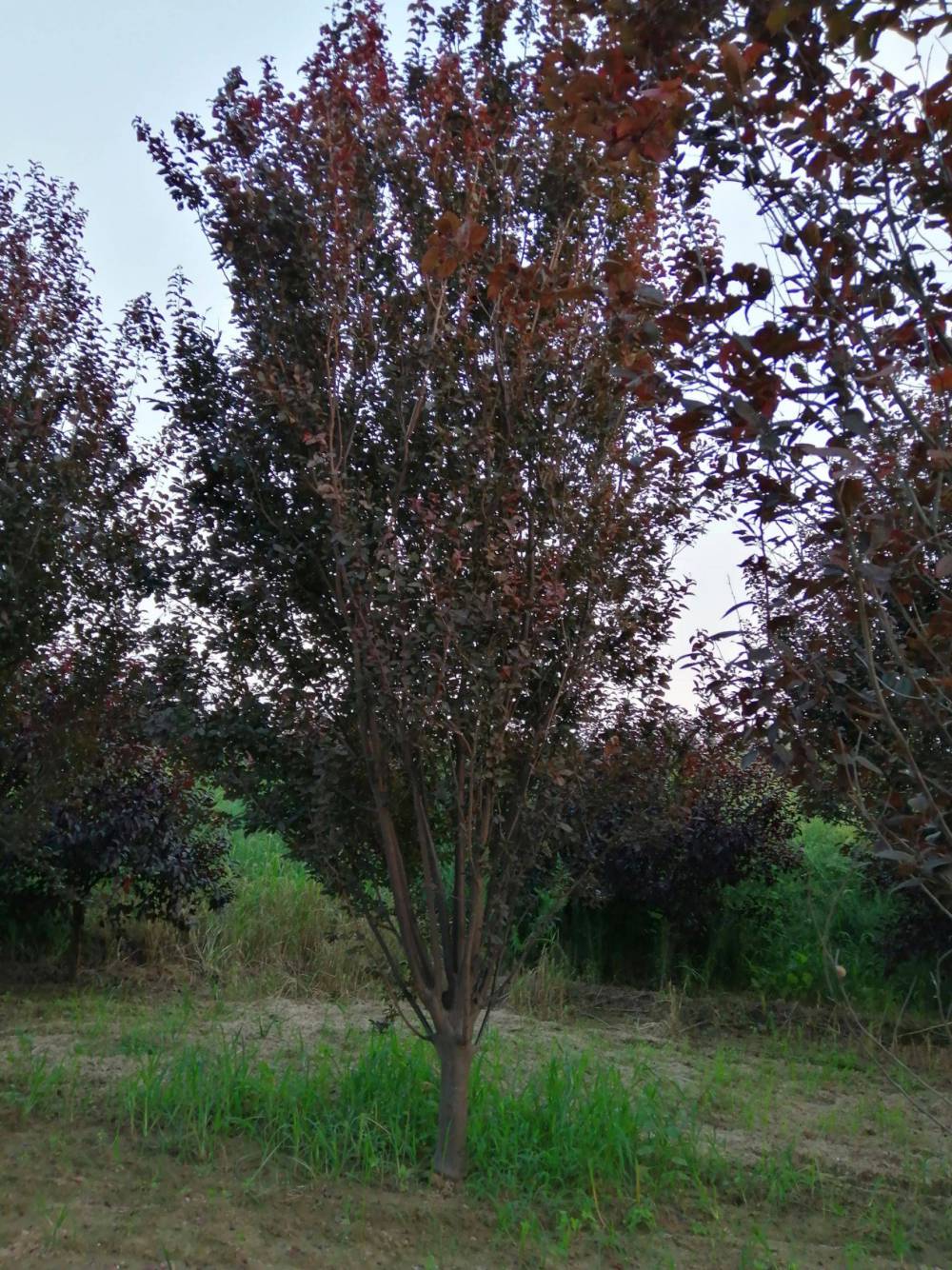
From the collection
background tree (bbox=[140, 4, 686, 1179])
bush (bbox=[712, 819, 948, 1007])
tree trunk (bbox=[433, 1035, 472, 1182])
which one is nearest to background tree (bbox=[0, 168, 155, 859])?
background tree (bbox=[140, 4, 686, 1179])

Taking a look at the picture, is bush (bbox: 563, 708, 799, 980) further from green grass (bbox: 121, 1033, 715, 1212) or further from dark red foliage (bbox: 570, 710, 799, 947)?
green grass (bbox: 121, 1033, 715, 1212)

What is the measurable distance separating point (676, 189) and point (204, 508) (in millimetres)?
2231

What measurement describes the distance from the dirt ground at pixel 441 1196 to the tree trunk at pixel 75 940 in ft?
4.90

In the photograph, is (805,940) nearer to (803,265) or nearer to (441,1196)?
(441,1196)

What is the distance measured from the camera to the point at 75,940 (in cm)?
796

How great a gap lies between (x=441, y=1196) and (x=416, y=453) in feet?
8.37

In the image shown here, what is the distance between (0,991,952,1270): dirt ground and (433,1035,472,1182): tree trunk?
115mm

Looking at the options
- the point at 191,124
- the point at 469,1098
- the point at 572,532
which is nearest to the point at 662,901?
the point at 469,1098

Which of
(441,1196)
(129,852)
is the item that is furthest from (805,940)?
(441,1196)

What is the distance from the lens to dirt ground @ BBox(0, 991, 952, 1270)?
351cm

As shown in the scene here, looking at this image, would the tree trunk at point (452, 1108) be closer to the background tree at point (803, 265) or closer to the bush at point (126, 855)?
the background tree at point (803, 265)

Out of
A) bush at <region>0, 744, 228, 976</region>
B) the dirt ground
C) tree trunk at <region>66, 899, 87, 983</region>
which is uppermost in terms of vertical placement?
bush at <region>0, 744, 228, 976</region>

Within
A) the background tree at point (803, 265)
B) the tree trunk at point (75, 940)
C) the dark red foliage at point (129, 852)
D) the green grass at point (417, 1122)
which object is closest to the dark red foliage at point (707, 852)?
the green grass at point (417, 1122)

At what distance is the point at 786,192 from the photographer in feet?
8.24
